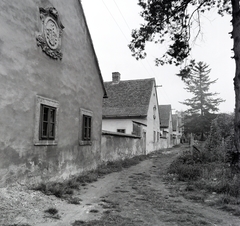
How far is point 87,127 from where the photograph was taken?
10.2 m

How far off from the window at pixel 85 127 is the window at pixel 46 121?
1964 millimetres

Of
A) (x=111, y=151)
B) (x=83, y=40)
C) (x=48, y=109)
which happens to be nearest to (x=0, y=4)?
(x=48, y=109)

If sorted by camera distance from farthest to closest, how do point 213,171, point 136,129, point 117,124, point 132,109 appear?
point 132,109, point 117,124, point 136,129, point 213,171

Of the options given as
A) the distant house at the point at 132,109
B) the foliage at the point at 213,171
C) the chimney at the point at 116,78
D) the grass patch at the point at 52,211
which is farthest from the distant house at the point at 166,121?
the grass patch at the point at 52,211

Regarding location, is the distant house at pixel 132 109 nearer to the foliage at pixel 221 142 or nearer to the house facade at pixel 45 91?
Result: the foliage at pixel 221 142

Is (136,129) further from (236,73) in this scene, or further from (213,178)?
(236,73)

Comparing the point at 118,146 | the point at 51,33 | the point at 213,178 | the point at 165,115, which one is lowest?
the point at 213,178

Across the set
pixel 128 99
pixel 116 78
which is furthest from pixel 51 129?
pixel 116 78

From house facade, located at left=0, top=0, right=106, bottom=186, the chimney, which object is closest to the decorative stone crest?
house facade, located at left=0, top=0, right=106, bottom=186

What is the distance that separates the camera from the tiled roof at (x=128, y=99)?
22.1 meters

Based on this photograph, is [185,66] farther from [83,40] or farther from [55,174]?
[55,174]

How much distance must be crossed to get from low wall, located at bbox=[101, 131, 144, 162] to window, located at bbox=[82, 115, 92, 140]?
5.18ft

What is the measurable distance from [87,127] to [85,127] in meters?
0.21

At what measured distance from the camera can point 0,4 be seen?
5.61 meters
